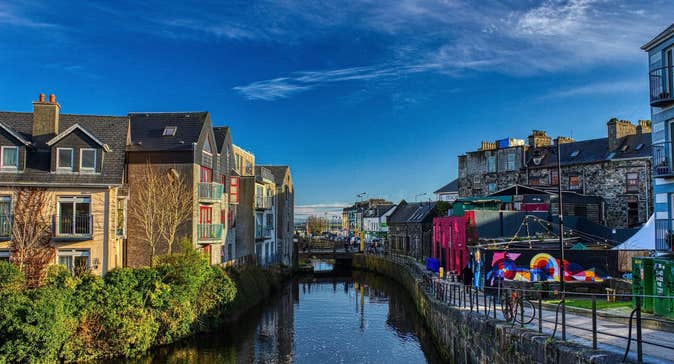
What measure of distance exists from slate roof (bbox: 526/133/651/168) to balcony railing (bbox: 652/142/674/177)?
18674 mm

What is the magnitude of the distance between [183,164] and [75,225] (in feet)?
23.6

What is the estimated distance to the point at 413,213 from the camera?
203ft

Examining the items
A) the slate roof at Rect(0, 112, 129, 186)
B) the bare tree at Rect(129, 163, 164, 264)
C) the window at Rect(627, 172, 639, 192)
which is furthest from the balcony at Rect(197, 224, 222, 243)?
the window at Rect(627, 172, 639, 192)

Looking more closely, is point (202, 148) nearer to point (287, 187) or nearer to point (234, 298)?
point (234, 298)

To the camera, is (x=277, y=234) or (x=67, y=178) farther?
(x=277, y=234)

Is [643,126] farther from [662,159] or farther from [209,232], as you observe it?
[209,232]

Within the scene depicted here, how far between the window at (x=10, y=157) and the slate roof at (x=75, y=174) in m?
0.48

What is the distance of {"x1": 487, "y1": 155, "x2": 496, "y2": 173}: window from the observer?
182ft

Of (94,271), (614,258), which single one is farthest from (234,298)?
(614,258)

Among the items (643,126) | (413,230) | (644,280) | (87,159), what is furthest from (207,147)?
(643,126)

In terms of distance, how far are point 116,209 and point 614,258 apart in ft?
83.3

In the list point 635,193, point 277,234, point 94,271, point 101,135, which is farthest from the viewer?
point 277,234

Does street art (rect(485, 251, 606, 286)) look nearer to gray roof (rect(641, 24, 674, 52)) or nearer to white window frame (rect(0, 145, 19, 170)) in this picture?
gray roof (rect(641, 24, 674, 52))

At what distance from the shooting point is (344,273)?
65.4m
